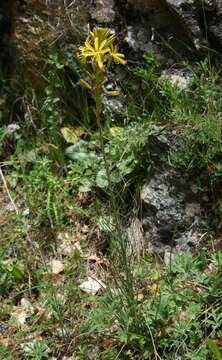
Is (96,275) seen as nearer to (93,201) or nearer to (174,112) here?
(93,201)

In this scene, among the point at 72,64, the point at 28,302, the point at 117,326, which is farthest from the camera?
the point at 72,64

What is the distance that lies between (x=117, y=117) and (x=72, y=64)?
1.53ft

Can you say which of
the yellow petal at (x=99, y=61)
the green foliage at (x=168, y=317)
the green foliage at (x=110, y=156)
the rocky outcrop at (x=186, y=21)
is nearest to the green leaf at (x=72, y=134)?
the green foliage at (x=110, y=156)

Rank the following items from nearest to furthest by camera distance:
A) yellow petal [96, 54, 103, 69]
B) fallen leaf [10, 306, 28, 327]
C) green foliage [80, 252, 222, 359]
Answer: yellow petal [96, 54, 103, 69], green foliage [80, 252, 222, 359], fallen leaf [10, 306, 28, 327]

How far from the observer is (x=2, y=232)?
3639 millimetres

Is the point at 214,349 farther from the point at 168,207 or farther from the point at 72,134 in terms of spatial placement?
the point at 72,134

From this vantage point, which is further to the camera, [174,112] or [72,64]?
[72,64]

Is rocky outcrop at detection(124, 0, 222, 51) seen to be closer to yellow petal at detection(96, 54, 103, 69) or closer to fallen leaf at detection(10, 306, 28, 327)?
yellow petal at detection(96, 54, 103, 69)

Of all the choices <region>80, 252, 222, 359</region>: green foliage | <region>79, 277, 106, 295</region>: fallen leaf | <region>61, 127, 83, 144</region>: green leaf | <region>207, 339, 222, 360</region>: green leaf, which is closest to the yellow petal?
<region>80, 252, 222, 359</region>: green foliage

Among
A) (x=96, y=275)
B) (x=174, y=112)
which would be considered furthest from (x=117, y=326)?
(x=174, y=112)

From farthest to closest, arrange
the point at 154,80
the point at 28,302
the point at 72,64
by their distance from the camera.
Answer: the point at 72,64 < the point at 154,80 < the point at 28,302

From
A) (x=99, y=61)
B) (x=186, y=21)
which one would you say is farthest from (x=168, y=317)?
(x=186, y=21)

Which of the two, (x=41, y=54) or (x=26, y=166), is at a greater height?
(x=41, y=54)

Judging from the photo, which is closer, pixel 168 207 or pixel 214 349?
pixel 214 349
